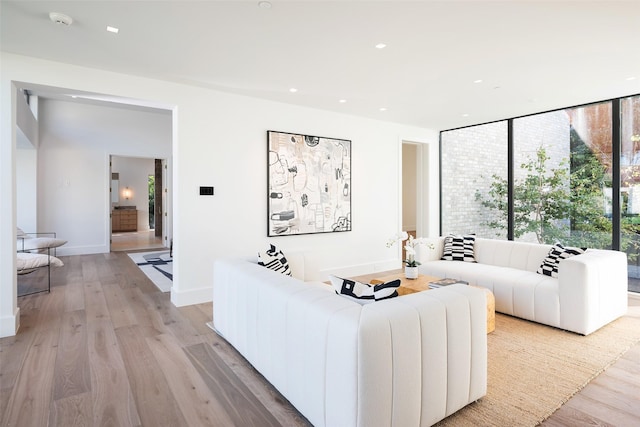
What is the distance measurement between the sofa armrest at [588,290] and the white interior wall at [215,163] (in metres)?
2.43

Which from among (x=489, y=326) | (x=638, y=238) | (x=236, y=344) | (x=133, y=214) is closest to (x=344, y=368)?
(x=236, y=344)

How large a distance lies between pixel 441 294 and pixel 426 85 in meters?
2.99

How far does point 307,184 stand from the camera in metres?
5.18

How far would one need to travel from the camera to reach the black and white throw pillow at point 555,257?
3732mm

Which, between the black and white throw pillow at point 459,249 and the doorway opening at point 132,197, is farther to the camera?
the doorway opening at point 132,197

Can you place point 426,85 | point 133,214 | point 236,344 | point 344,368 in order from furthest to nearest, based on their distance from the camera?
point 133,214, point 426,85, point 236,344, point 344,368

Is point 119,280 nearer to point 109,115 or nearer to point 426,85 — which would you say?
point 109,115

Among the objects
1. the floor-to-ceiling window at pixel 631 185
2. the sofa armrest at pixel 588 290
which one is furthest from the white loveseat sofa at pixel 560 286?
the floor-to-ceiling window at pixel 631 185

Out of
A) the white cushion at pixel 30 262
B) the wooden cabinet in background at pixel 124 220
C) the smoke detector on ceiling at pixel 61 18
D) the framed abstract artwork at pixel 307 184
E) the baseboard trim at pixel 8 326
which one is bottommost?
the baseboard trim at pixel 8 326

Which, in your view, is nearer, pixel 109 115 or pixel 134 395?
pixel 134 395

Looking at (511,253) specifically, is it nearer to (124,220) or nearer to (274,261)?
(274,261)

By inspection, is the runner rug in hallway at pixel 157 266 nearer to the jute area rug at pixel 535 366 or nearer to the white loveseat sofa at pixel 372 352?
the white loveseat sofa at pixel 372 352

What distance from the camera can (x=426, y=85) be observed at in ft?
13.6

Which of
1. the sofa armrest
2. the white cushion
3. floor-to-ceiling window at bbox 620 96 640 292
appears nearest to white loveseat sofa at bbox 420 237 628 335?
the sofa armrest
